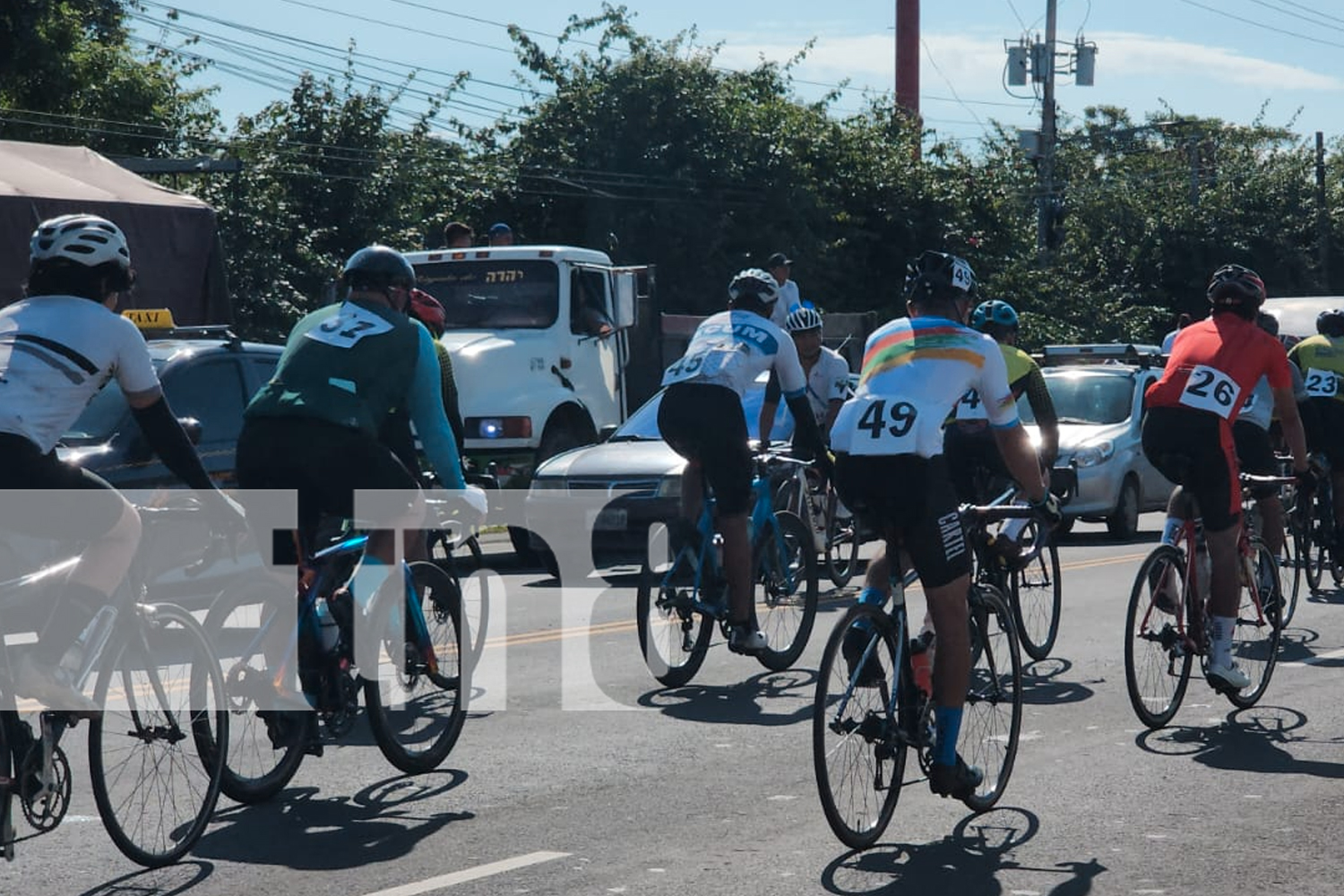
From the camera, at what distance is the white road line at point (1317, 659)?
387 inches

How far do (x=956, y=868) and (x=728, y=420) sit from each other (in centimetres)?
357

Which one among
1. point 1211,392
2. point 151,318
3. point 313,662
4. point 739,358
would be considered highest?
point 151,318

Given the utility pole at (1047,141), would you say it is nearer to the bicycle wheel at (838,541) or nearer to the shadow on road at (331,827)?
the bicycle wheel at (838,541)

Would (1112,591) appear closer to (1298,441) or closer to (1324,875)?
(1298,441)

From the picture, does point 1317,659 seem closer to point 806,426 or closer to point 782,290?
point 806,426

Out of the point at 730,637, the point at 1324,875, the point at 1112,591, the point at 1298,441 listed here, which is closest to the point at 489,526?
the point at 1112,591

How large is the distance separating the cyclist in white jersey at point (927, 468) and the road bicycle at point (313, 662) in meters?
1.73

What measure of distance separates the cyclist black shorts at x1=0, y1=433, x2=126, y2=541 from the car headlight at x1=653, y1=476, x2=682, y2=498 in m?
7.95

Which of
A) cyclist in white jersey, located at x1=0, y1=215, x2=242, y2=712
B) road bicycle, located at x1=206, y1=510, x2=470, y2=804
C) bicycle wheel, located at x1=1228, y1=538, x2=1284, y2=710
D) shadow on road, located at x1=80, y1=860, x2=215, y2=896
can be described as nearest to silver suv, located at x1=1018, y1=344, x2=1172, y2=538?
bicycle wheel, located at x1=1228, y1=538, x2=1284, y2=710

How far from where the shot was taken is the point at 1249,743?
7668 mm

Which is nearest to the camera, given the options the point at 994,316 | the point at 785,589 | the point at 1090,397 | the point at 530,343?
the point at 785,589

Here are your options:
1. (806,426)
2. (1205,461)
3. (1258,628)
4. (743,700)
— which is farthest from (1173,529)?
(743,700)

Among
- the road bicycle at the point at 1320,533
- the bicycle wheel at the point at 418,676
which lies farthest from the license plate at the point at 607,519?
the bicycle wheel at the point at 418,676

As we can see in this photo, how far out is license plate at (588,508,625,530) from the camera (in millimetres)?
13234
